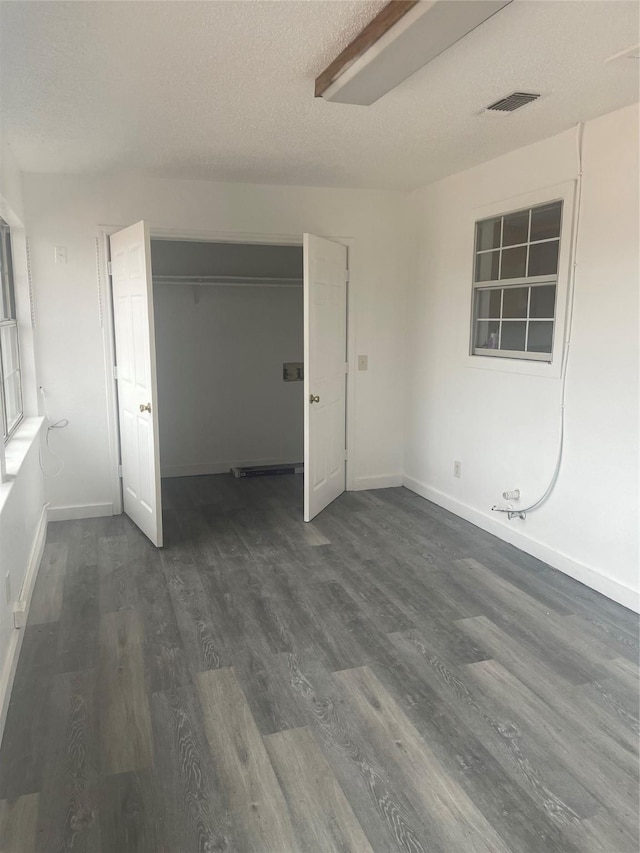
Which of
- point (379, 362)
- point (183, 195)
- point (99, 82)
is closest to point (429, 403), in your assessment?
point (379, 362)

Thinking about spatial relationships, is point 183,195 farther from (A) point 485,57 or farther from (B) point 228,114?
(A) point 485,57

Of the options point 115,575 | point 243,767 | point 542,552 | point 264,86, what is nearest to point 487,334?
point 542,552

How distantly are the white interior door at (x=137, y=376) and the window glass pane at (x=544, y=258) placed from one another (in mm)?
2386

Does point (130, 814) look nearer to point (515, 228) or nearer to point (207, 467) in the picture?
point (515, 228)

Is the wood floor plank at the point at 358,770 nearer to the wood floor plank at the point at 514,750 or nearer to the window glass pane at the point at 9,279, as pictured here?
the wood floor plank at the point at 514,750

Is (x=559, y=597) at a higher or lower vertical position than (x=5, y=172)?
lower

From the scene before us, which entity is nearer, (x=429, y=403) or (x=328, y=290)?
(x=328, y=290)

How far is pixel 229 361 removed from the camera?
6.07 meters

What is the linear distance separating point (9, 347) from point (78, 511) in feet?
4.47

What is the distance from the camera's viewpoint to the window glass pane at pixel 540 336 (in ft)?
12.0

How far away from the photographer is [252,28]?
2.14m

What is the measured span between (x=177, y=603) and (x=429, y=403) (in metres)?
2.71

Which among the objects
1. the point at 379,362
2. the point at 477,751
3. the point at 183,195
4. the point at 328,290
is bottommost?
the point at 477,751

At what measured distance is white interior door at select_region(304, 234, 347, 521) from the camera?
170 inches
